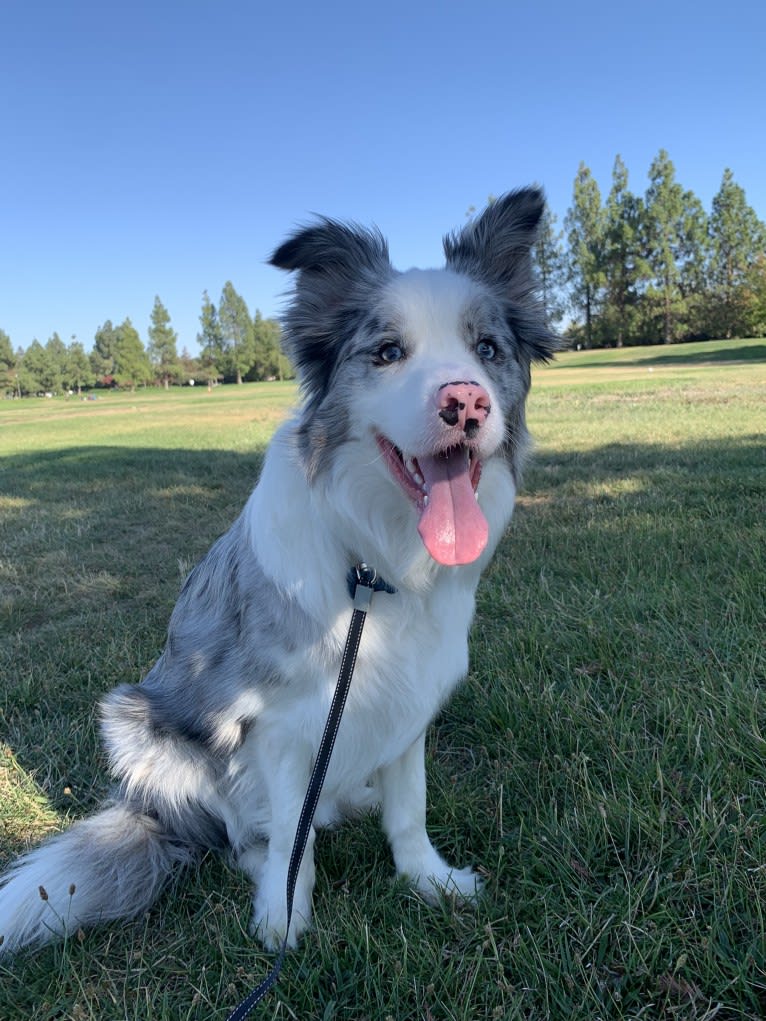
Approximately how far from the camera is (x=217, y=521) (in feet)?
24.3

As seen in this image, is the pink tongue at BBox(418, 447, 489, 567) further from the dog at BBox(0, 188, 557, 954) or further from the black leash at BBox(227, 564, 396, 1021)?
the black leash at BBox(227, 564, 396, 1021)

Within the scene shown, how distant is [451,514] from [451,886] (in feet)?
4.27

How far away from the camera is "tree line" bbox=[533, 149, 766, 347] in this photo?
55469 millimetres

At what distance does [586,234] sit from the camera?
59.1m

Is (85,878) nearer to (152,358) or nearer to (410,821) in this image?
(410,821)

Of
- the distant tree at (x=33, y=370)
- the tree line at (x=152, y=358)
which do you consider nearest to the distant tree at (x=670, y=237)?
the tree line at (x=152, y=358)

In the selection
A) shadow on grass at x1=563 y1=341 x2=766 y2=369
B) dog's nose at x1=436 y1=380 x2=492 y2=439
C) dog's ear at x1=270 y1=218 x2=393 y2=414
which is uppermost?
dog's ear at x1=270 y1=218 x2=393 y2=414

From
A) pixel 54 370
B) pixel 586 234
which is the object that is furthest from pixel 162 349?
pixel 586 234

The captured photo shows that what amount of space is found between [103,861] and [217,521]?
5.31 meters

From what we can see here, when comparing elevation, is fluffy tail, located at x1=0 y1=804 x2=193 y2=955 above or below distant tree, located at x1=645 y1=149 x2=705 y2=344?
below

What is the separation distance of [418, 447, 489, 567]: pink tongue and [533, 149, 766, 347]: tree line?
57.0 m

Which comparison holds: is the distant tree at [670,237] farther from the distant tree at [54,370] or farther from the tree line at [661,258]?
the distant tree at [54,370]

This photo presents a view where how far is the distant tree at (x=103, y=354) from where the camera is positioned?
90.3 m

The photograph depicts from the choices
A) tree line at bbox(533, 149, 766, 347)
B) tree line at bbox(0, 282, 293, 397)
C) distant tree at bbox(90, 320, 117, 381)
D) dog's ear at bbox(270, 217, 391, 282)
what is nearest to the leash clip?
dog's ear at bbox(270, 217, 391, 282)
